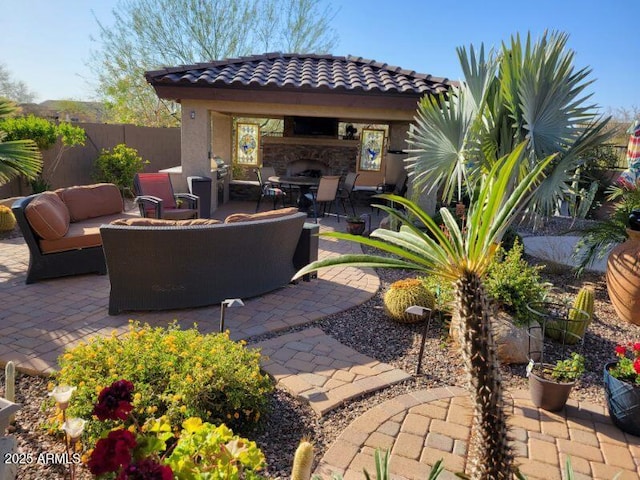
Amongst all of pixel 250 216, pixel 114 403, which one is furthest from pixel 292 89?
pixel 114 403

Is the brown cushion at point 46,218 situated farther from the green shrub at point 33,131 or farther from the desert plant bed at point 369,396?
the green shrub at point 33,131

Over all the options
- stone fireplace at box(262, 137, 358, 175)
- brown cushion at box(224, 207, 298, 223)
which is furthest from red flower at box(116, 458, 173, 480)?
stone fireplace at box(262, 137, 358, 175)

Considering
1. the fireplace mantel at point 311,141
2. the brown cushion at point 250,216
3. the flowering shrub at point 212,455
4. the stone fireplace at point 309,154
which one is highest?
the fireplace mantel at point 311,141

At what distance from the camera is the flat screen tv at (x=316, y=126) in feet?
44.7

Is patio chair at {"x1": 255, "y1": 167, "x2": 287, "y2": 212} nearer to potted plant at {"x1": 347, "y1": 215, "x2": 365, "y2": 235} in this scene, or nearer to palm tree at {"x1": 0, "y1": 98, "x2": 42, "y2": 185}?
potted plant at {"x1": 347, "y1": 215, "x2": 365, "y2": 235}

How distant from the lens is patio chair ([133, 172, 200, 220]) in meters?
6.73

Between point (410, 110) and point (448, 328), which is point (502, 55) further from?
point (410, 110)

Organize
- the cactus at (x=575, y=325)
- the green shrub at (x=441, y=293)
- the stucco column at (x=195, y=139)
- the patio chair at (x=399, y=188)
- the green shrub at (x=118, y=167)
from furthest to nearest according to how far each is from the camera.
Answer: the green shrub at (x=118, y=167) < the patio chair at (x=399, y=188) < the stucco column at (x=195, y=139) < the green shrub at (x=441, y=293) < the cactus at (x=575, y=325)

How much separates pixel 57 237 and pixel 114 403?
13.0ft

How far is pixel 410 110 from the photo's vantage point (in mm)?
8094

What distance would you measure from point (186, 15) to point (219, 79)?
12536 millimetres

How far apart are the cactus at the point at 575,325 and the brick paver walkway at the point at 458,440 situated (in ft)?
3.36

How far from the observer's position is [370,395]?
3.07m

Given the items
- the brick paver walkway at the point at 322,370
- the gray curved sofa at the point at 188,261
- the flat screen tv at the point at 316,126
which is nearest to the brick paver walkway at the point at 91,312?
the gray curved sofa at the point at 188,261
